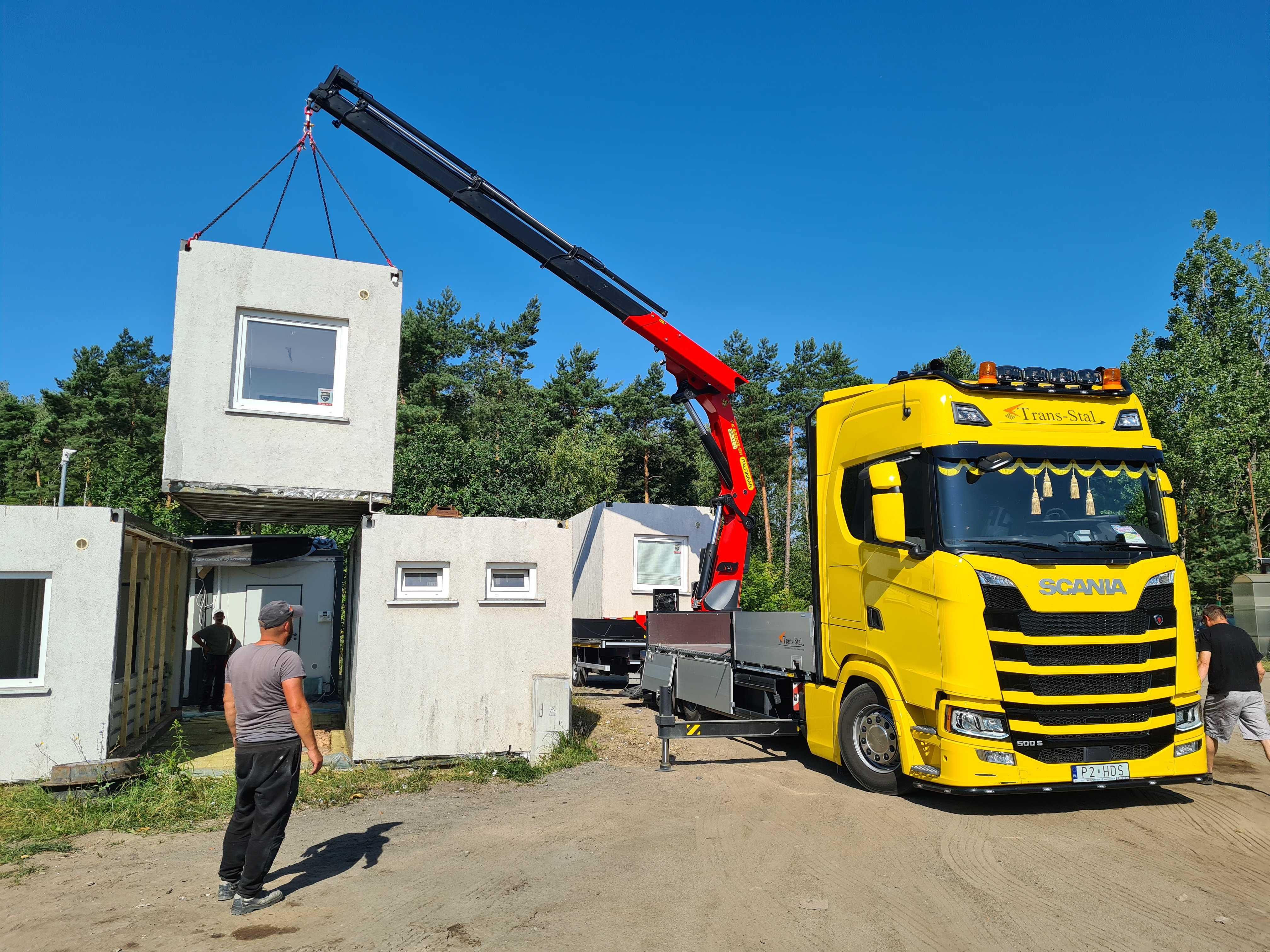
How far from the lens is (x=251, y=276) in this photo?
929cm

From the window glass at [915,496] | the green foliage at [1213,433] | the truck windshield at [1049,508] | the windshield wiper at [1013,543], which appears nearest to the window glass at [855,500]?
the window glass at [915,496]

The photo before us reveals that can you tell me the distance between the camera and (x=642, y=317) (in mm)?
14469

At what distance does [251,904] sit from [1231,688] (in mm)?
8066

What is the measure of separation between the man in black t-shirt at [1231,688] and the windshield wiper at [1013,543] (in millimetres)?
2107

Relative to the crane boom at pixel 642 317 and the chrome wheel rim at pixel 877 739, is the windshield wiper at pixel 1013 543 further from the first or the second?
the crane boom at pixel 642 317

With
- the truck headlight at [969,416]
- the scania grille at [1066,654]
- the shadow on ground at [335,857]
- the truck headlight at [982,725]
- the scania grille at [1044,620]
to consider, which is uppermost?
the truck headlight at [969,416]

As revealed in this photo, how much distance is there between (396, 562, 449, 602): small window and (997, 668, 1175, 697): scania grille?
A: 5.90 metres

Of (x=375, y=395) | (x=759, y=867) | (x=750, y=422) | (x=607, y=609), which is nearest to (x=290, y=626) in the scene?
(x=759, y=867)

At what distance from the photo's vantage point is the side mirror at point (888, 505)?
718 cm

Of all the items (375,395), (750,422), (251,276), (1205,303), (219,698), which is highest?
(1205,303)

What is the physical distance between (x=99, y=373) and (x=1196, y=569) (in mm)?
47180

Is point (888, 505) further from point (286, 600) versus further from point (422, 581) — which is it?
point (286, 600)

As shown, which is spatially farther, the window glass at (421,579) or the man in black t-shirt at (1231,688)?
the window glass at (421,579)

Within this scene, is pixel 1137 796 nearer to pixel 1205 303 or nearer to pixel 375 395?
pixel 375 395
